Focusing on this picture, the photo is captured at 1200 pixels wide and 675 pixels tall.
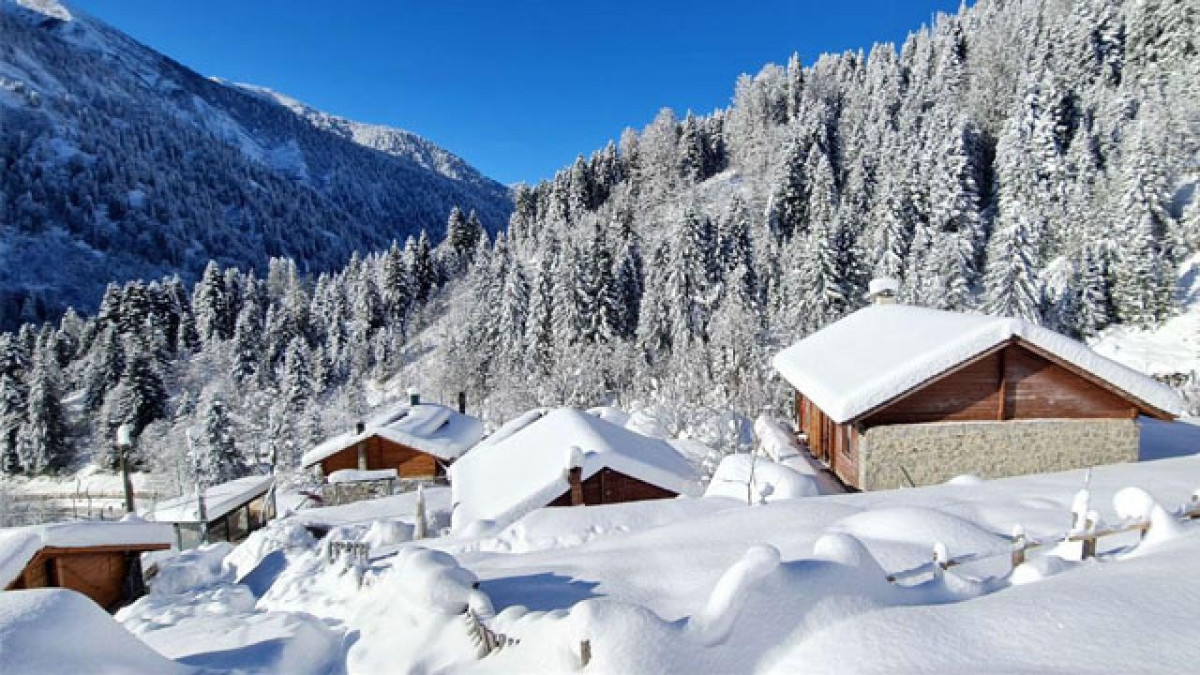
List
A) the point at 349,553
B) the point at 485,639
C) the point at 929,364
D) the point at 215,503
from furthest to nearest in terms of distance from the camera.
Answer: the point at 215,503 < the point at 929,364 < the point at 349,553 < the point at 485,639

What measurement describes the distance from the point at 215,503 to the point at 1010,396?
2873 cm

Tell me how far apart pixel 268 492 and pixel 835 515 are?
27539 mm

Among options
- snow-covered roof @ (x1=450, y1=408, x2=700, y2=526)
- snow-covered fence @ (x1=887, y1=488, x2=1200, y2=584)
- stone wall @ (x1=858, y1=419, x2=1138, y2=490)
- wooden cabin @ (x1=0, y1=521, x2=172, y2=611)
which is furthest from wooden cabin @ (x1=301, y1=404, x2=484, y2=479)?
snow-covered fence @ (x1=887, y1=488, x2=1200, y2=584)

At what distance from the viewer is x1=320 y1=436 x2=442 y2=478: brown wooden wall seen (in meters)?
33.3

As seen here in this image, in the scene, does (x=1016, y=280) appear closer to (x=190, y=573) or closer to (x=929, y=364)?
(x=929, y=364)

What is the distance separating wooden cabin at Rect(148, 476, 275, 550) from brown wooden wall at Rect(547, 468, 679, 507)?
15249 mm

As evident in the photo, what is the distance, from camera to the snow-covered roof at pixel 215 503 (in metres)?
25.0

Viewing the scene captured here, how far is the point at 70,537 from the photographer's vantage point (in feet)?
39.9

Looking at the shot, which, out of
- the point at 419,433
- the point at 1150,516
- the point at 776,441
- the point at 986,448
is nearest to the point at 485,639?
the point at 1150,516

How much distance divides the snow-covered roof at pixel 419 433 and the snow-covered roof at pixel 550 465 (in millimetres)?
12495

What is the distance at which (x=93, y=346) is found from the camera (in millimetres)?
66562

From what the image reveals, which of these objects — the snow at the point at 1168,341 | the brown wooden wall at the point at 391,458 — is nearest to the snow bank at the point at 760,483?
the brown wooden wall at the point at 391,458

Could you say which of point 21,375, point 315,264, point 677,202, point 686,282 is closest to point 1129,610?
point 686,282

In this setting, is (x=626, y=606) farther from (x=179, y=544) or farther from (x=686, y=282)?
(x=686, y=282)
